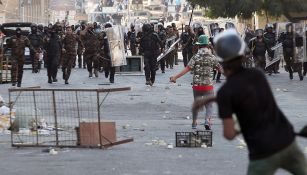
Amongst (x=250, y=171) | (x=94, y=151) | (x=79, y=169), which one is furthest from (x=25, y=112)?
(x=250, y=171)

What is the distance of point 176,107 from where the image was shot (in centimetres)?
2044

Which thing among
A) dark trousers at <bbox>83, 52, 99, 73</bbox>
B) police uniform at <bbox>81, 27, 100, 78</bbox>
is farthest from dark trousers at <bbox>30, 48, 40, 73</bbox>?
police uniform at <bbox>81, 27, 100, 78</bbox>

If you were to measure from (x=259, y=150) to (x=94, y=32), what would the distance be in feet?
82.5

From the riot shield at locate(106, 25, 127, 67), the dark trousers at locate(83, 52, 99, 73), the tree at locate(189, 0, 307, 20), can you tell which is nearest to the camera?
the riot shield at locate(106, 25, 127, 67)

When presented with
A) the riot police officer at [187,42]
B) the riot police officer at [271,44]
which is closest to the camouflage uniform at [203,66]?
the riot police officer at [271,44]

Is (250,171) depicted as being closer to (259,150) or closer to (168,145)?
(259,150)

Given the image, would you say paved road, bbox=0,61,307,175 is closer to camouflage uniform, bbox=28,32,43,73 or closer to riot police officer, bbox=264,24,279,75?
riot police officer, bbox=264,24,279,75

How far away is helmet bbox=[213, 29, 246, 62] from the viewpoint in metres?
6.51

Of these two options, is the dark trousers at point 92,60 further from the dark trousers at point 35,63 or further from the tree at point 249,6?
the tree at point 249,6

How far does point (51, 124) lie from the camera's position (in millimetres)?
14695

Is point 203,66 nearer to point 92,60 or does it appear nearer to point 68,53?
point 68,53

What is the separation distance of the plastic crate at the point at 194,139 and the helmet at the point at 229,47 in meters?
6.55

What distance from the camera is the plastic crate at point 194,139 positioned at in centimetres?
1309

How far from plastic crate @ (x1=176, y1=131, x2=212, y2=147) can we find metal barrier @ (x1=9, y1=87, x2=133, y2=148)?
0.71 m
